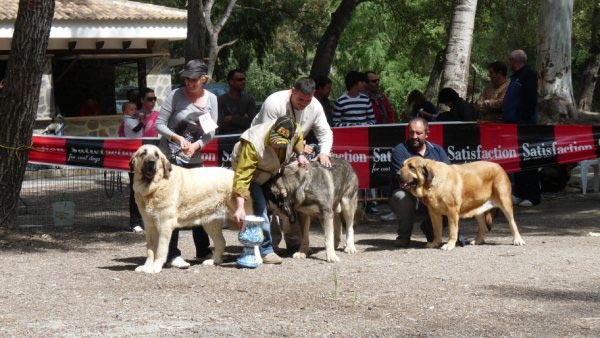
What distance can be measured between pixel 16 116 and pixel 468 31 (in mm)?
8884

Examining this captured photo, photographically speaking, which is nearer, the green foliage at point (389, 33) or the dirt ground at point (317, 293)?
the dirt ground at point (317, 293)

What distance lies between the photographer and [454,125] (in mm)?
14234

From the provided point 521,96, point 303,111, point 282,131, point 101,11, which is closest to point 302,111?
point 303,111

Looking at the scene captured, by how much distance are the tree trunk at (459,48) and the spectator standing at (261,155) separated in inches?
339

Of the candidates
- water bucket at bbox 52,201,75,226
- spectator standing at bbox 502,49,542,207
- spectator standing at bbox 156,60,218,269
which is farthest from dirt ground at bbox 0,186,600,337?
spectator standing at bbox 502,49,542,207

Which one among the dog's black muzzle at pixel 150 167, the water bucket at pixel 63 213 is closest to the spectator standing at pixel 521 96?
the water bucket at pixel 63 213

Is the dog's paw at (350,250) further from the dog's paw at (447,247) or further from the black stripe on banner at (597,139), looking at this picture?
the black stripe on banner at (597,139)

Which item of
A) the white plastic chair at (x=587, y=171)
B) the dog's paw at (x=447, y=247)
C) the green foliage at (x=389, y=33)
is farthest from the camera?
the green foliage at (x=389, y=33)

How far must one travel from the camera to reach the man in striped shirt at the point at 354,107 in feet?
48.1

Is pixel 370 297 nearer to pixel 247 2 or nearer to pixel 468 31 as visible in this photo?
pixel 468 31

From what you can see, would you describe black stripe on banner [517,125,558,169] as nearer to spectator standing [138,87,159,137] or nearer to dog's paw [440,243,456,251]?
dog's paw [440,243,456,251]

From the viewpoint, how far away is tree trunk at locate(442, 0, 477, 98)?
18.0 metres

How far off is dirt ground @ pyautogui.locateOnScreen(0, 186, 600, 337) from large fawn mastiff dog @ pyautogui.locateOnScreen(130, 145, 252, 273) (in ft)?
1.27

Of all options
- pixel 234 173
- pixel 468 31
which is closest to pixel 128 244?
pixel 234 173
